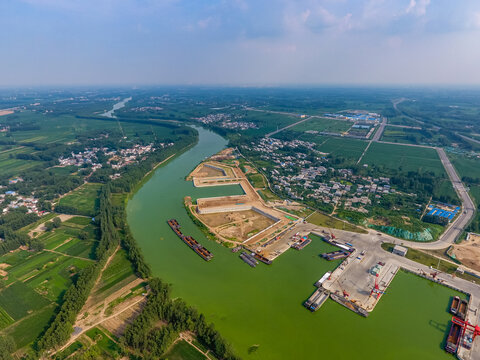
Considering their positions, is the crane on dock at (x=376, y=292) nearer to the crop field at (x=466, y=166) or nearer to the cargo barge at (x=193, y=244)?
the cargo barge at (x=193, y=244)

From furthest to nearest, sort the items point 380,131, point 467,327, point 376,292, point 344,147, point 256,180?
point 380,131, point 344,147, point 256,180, point 376,292, point 467,327

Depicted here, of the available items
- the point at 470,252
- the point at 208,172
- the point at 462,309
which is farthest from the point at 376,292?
the point at 208,172

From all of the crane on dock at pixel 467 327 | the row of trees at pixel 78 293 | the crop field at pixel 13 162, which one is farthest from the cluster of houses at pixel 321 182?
the crop field at pixel 13 162

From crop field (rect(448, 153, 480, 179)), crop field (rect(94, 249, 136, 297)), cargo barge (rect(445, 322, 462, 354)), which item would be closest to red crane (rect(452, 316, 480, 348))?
cargo barge (rect(445, 322, 462, 354))

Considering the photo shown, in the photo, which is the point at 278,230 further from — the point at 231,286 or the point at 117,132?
the point at 117,132

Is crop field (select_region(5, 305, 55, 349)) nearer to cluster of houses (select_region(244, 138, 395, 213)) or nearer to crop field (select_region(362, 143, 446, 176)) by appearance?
cluster of houses (select_region(244, 138, 395, 213))

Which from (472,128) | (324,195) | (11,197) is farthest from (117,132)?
(472,128)

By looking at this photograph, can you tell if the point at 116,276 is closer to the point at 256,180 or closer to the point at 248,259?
the point at 248,259
